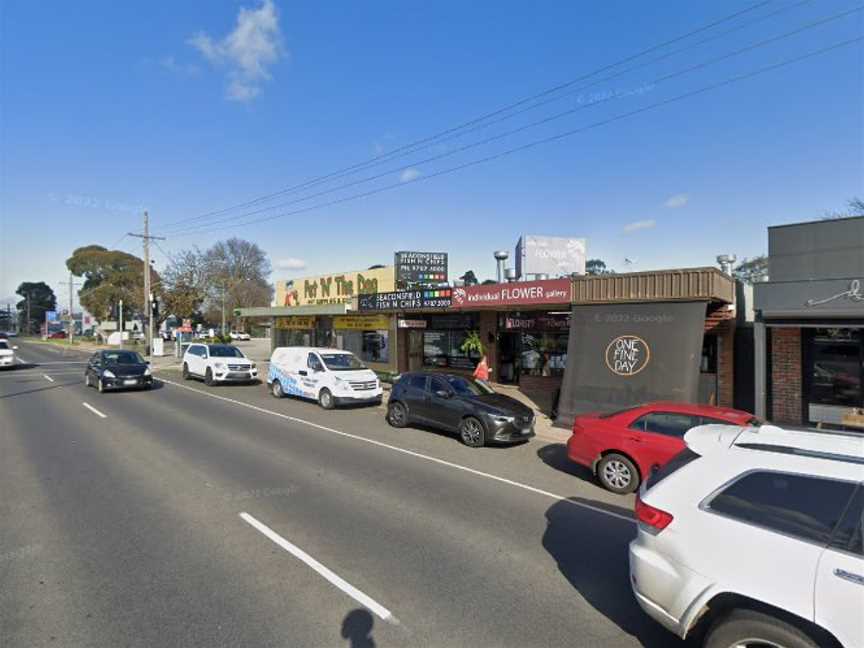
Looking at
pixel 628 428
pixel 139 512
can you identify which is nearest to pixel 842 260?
pixel 628 428

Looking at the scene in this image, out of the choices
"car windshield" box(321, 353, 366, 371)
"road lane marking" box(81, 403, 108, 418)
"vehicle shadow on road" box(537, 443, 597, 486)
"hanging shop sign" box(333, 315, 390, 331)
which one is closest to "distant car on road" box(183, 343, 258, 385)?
"hanging shop sign" box(333, 315, 390, 331)

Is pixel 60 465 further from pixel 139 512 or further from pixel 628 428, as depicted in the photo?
pixel 628 428

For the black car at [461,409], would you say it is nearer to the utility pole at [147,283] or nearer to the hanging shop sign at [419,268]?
the hanging shop sign at [419,268]

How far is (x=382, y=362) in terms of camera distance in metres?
23.8

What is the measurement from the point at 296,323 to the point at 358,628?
2704 centimetres

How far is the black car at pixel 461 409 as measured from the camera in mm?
10602

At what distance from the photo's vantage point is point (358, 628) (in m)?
3.87

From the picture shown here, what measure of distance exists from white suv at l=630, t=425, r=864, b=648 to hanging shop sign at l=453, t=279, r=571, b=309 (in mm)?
10424

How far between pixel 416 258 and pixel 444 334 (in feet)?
17.8

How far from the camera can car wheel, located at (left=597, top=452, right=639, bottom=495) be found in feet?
24.9

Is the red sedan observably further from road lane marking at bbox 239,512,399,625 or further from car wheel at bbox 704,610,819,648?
road lane marking at bbox 239,512,399,625

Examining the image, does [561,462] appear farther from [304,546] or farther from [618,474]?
[304,546]

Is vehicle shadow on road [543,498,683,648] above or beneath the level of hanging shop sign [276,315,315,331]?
beneath

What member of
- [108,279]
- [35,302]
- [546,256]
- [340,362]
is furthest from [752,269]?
[35,302]
